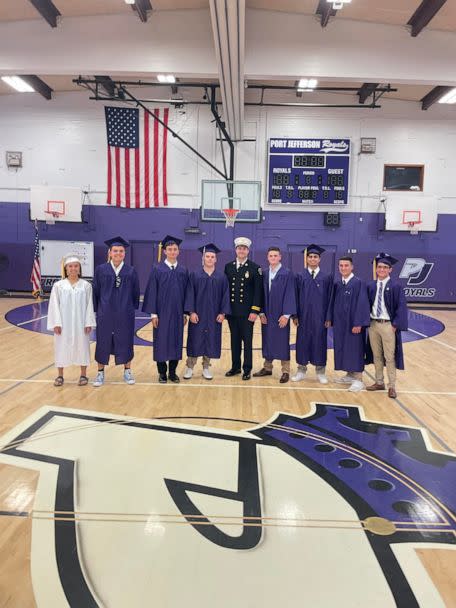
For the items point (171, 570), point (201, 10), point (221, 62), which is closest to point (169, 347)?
point (171, 570)

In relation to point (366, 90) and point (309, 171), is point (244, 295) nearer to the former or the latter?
point (309, 171)

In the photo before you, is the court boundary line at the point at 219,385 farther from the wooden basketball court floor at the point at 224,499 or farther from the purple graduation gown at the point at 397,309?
the purple graduation gown at the point at 397,309

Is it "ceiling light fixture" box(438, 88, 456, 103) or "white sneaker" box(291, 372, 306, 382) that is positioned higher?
"ceiling light fixture" box(438, 88, 456, 103)

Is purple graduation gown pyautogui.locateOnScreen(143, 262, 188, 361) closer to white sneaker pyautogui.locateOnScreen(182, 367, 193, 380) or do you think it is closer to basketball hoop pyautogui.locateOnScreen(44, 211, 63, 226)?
white sneaker pyautogui.locateOnScreen(182, 367, 193, 380)

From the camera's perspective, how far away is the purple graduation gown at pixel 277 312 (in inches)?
227

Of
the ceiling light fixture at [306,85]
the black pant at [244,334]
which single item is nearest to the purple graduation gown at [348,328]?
the black pant at [244,334]

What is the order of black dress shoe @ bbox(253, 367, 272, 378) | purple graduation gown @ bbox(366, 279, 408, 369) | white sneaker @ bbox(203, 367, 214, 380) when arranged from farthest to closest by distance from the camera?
1. black dress shoe @ bbox(253, 367, 272, 378)
2. white sneaker @ bbox(203, 367, 214, 380)
3. purple graduation gown @ bbox(366, 279, 408, 369)

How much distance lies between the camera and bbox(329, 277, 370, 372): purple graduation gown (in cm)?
545

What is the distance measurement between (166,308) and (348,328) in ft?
7.50

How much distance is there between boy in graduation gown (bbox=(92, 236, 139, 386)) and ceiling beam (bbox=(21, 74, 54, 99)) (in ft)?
34.7

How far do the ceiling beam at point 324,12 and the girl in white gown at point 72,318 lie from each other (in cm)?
712

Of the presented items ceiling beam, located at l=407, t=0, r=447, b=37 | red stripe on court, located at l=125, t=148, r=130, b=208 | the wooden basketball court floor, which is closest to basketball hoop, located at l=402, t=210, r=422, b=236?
ceiling beam, located at l=407, t=0, r=447, b=37

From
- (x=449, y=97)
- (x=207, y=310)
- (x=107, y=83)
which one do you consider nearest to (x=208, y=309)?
(x=207, y=310)

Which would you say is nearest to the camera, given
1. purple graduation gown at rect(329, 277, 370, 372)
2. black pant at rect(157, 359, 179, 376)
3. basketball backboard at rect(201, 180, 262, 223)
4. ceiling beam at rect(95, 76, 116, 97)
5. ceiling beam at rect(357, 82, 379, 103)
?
purple graduation gown at rect(329, 277, 370, 372)
